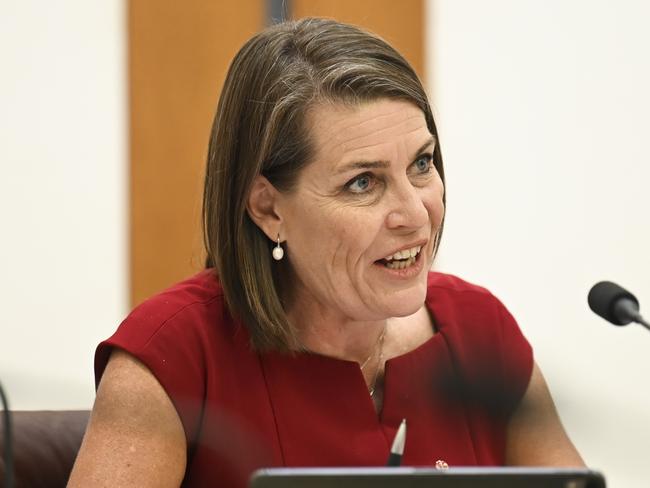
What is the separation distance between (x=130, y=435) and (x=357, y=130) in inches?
21.2

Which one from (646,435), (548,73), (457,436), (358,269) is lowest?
(646,435)

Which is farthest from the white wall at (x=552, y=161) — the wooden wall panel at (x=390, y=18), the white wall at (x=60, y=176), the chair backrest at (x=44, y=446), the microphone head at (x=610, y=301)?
the microphone head at (x=610, y=301)

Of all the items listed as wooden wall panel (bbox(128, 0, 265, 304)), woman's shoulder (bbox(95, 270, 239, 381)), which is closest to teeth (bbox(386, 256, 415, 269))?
woman's shoulder (bbox(95, 270, 239, 381))

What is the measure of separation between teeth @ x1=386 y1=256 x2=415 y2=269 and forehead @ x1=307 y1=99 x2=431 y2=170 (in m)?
0.17

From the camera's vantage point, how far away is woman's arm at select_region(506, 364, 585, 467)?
1.79 metres

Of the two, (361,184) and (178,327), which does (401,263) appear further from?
(178,327)

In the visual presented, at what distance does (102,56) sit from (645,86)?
1.51 m

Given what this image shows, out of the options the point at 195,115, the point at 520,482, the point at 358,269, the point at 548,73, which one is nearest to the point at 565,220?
the point at 548,73

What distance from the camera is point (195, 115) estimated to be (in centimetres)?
289

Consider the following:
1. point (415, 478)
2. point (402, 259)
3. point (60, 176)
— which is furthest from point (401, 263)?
point (60, 176)

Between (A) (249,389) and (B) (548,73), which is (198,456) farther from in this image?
(B) (548,73)

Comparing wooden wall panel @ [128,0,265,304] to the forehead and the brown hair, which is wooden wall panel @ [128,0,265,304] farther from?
the forehead

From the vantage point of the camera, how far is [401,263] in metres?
1.65

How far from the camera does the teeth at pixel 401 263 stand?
1647mm
